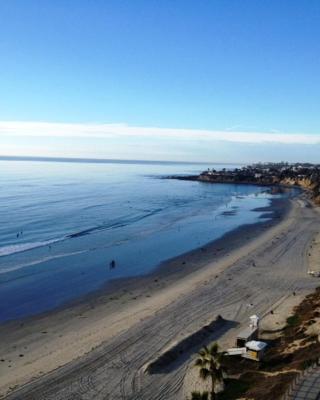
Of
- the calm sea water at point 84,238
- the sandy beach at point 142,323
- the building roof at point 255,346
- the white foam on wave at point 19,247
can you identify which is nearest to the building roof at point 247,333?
the building roof at point 255,346

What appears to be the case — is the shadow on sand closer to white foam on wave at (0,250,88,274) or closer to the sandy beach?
the sandy beach

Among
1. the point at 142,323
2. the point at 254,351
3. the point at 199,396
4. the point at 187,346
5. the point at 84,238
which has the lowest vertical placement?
the point at 84,238

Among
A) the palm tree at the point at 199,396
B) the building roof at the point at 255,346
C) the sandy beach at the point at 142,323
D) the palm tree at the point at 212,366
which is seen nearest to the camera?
the palm tree at the point at 212,366

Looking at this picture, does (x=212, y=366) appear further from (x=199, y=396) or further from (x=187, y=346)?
(x=187, y=346)

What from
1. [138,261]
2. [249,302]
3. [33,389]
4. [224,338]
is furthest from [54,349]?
[138,261]

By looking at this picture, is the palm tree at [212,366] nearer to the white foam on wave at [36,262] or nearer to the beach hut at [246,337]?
the beach hut at [246,337]

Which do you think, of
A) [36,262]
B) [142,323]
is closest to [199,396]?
[142,323]

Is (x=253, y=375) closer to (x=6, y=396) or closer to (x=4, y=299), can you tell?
(x=6, y=396)

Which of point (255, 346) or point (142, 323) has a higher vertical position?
point (255, 346)

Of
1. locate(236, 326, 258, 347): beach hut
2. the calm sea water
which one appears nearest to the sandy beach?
locate(236, 326, 258, 347): beach hut
